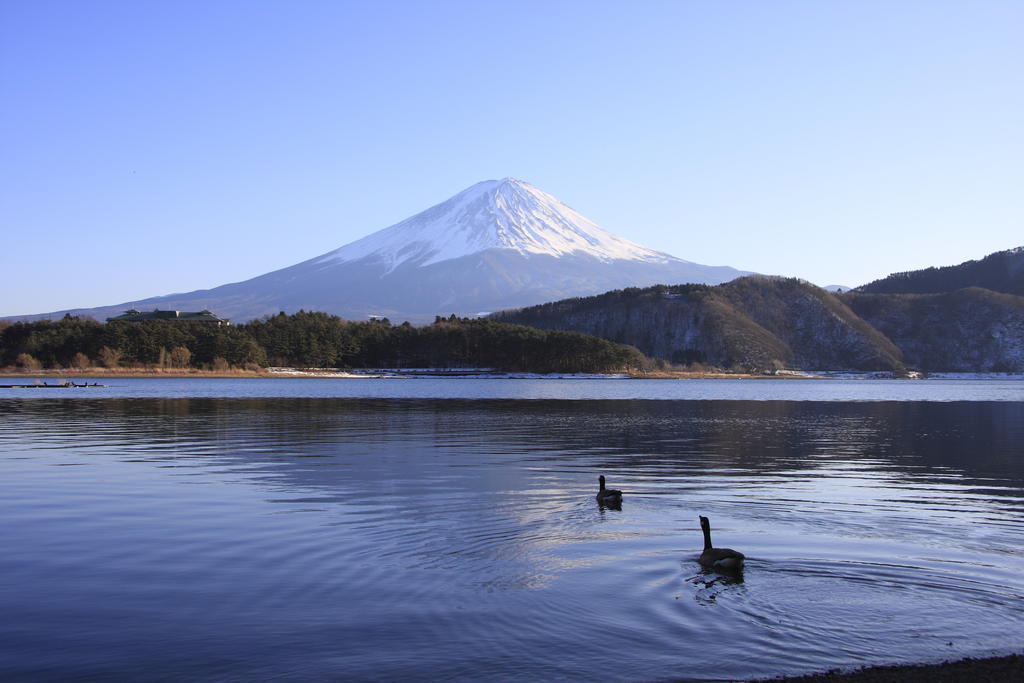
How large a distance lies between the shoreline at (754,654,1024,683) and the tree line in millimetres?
151127

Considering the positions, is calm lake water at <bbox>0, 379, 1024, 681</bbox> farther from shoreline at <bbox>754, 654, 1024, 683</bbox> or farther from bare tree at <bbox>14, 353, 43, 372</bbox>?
bare tree at <bbox>14, 353, 43, 372</bbox>

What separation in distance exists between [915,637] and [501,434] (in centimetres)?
3177

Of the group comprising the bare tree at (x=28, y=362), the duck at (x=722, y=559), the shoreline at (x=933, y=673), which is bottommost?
the shoreline at (x=933, y=673)

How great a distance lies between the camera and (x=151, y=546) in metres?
16.1

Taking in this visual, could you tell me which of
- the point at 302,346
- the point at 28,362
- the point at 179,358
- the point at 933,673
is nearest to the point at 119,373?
the point at 179,358

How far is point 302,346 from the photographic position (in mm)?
176125

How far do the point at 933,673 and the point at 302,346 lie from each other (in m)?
173

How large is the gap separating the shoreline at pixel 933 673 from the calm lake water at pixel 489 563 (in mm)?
319

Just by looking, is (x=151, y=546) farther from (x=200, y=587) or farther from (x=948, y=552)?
(x=948, y=552)

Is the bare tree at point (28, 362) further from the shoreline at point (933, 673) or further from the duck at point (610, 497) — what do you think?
the shoreline at point (933, 673)

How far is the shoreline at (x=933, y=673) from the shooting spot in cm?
931

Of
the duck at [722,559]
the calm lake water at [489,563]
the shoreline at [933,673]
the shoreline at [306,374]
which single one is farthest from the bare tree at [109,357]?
the shoreline at [933,673]

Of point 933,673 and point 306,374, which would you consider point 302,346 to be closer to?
point 306,374

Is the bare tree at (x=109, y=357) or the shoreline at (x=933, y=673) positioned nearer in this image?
the shoreline at (x=933, y=673)
